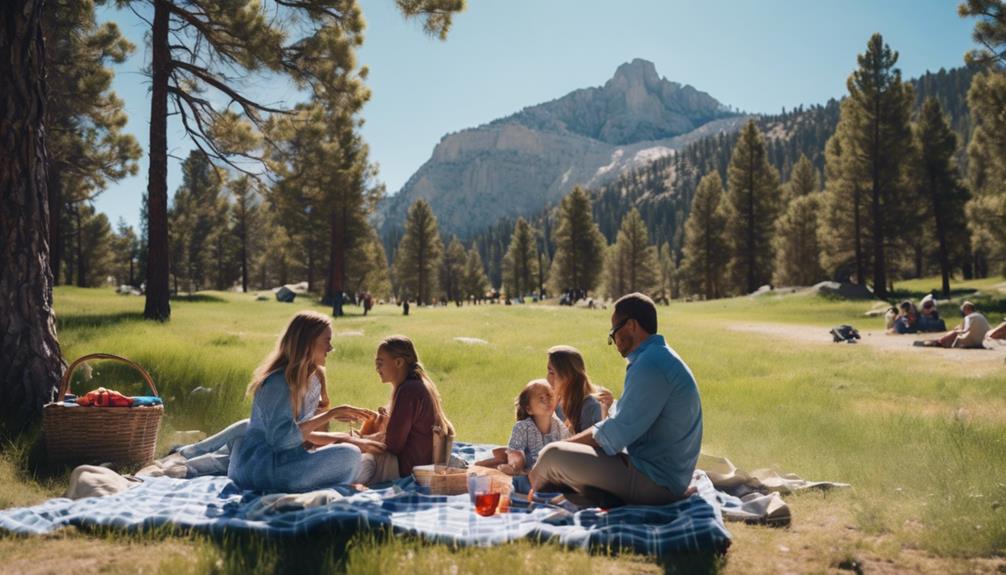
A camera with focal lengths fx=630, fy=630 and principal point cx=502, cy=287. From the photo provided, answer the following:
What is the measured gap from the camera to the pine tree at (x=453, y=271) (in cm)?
9644

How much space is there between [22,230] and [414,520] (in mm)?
5746

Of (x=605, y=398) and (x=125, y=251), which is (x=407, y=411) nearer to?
(x=605, y=398)

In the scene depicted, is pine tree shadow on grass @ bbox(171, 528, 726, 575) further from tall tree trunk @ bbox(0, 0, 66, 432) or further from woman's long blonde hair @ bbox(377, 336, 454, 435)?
tall tree trunk @ bbox(0, 0, 66, 432)

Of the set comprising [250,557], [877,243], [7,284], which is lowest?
[250,557]

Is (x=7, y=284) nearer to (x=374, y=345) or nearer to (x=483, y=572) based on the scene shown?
(x=483, y=572)

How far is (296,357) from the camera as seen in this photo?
5.14 meters

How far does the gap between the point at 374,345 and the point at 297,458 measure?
31.5 ft

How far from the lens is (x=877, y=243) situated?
38.1m

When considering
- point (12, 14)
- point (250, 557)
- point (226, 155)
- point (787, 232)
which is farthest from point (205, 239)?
point (250, 557)

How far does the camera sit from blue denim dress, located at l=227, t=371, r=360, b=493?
5.07 metres

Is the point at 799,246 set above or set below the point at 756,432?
above

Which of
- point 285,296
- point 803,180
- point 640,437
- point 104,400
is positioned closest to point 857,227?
point 803,180

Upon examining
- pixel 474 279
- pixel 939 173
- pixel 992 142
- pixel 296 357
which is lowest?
pixel 296 357

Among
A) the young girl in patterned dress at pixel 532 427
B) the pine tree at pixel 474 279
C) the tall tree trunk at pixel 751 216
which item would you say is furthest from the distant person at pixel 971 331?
the pine tree at pixel 474 279
